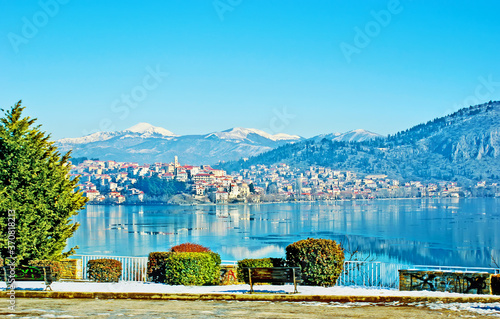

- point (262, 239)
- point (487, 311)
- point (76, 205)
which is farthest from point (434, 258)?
point (487, 311)

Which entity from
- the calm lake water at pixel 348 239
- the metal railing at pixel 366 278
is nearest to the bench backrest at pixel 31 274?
the metal railing at pixel 366 278

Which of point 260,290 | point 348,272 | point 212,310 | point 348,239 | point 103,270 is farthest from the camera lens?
point 348,239

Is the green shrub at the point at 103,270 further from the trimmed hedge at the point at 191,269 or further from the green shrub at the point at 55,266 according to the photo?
the trimmed hedge at the point at 191,269

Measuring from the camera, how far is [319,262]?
15578 mm

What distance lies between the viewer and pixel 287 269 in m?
14.1

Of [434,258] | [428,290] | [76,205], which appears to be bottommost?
[434,258]

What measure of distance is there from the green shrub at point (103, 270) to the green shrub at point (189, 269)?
5.72 ft

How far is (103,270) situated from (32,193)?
565cm

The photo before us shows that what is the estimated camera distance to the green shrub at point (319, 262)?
15578mm

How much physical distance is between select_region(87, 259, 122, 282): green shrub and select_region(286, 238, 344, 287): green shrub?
5397 mm

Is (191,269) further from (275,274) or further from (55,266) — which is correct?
(55,266)

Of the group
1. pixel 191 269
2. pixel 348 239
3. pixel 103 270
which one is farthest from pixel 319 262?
pixel 348 239

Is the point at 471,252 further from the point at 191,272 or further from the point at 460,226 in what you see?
the point at 191,272

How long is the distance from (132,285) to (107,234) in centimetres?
7082
